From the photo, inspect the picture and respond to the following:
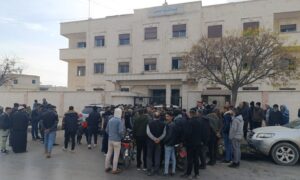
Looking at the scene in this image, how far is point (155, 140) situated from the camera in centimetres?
813

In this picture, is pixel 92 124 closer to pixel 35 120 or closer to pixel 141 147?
pixel 35 120

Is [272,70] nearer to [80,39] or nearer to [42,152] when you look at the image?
[42,152]

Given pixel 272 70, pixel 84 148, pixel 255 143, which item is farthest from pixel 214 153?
pixel 272 70

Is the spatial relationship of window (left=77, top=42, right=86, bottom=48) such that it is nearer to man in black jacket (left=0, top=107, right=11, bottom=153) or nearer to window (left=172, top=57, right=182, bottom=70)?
window (left=172, top=57, right=182, bottom=70)

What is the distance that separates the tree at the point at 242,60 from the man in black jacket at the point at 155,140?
12.6 meters

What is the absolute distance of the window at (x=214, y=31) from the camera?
29.3 meters

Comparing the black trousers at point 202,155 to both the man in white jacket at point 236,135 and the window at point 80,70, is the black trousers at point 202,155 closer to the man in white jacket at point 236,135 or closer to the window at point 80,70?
the man in white jacket at point 236,135

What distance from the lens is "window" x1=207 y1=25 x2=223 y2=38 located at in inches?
1154

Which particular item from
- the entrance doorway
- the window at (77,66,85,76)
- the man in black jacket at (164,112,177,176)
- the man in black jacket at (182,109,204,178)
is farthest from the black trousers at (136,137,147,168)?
the window at (77,66,85,76)

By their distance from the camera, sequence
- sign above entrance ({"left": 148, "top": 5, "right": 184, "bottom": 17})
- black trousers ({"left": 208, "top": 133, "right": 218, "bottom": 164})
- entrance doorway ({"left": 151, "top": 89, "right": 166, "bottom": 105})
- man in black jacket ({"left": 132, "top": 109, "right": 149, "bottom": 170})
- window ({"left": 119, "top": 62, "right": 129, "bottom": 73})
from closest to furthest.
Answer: man in black jacket ({"left": 132, "top": 109, "right": 149, "bottom": 170}), black trousers ({"left": 208, "top": 133, "right": 218, "bottom": 164}), entrance doorway ({"left": 151, "top": 89, "right": 166, "bottom": 105}), sign above entrance ({"left": 148, "top": 5, "right": 184, "bottom": 17}), window ({"left": 119, "top": 62, "right": 129, "bottom": 73})

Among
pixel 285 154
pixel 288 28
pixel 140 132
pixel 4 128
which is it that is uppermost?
pixel 288 28

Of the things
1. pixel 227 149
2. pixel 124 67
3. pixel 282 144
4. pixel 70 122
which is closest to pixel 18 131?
pixel 70 122

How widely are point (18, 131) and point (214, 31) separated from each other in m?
23.1

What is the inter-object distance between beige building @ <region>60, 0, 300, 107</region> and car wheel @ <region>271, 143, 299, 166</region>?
13614 millimetres
